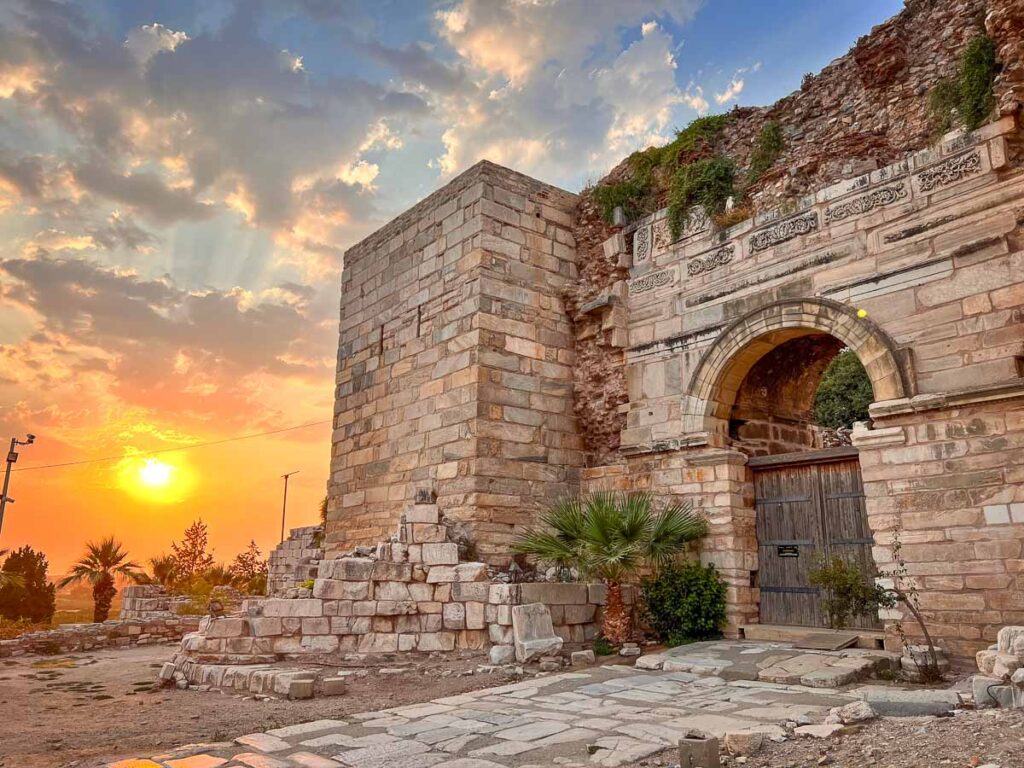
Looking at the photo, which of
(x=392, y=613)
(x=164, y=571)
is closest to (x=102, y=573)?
(x=164, y=571)

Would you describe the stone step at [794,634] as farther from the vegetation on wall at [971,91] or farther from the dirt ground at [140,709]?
the vegetation on wall at [971,91]

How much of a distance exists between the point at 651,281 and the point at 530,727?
6779 mm

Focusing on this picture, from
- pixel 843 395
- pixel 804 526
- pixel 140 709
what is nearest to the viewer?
pixel 140 709

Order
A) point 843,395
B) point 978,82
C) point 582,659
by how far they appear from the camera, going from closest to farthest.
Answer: point 978,82
point 582,659
point 843,395

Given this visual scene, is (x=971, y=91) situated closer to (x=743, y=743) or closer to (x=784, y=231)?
(x=784, y=231)

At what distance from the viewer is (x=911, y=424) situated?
7160mm

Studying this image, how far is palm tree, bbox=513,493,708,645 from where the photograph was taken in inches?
325

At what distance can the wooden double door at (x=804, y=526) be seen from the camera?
8.16m

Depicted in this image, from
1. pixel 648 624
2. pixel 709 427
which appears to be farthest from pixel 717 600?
pixel 709 427

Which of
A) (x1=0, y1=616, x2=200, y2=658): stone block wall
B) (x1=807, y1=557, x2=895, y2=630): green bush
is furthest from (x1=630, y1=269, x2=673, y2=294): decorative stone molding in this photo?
(x1=0, y1=616, x2=200, y2=658): stone block wall

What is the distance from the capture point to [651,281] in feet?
33.8

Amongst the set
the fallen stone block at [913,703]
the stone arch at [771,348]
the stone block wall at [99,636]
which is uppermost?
the stone arch at [771,348]

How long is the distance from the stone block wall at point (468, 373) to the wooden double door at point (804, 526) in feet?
9.33

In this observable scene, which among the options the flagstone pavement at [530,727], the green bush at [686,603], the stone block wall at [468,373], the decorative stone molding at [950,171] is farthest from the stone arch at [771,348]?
the flagstone pavement at [530,727]
